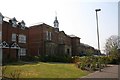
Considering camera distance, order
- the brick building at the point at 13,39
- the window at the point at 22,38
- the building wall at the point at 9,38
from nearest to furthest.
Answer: the brick building at the point at 13,39 → the building wall at the point at 9,38 → the window at the point at 22,38

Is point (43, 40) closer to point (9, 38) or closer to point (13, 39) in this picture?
point (13, 39)

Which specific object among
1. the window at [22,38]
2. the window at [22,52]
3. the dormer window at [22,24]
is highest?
the dormer window at [22,24]

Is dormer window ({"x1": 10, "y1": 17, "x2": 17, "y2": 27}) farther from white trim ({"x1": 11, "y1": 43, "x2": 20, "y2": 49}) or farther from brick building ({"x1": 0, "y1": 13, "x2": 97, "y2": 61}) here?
white trim ({"x1": 11, "y1": 43, "x2": 20, "y2": 49})

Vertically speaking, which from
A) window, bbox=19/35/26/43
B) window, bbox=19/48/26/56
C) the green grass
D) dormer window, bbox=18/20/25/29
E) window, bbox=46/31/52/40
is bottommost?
the green grass

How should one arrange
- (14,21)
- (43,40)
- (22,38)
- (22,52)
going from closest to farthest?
(14,21)
(22,52)
(22,38)
(43,40)

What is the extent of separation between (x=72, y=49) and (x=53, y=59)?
27.2 meters

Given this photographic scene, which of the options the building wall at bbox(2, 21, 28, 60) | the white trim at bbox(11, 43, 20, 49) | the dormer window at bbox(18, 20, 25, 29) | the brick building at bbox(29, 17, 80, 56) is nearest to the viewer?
the building wall at bbox(2, 21, 28, 60)

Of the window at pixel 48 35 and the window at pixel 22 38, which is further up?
the window at pixel 48 35

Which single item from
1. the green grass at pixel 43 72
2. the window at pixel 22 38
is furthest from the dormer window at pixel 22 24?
the green grass at pixel 43 72

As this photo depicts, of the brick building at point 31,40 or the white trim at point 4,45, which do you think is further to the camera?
the brick building at point 31,40

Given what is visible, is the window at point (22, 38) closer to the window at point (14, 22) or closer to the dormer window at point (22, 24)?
the dormer window at point (22, 24)

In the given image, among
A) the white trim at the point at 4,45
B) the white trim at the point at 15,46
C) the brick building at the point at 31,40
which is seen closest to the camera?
the white trim at the point at 4,45

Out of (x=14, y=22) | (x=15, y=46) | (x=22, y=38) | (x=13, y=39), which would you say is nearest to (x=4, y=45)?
(x=15, y=46)

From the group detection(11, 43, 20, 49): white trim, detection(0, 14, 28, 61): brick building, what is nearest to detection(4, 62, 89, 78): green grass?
detection(0, 14, 28, 61): brick building
